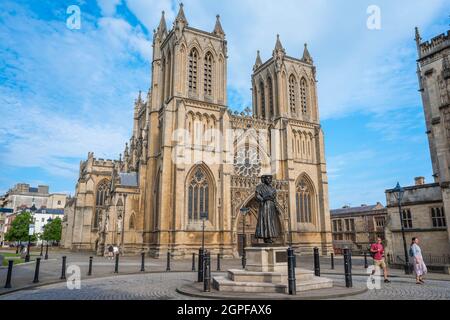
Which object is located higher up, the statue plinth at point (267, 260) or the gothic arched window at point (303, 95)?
the gothic arched window at point (303, 95)

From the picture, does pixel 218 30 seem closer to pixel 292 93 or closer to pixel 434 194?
pixel 292 93

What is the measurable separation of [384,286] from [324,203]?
3030 cm

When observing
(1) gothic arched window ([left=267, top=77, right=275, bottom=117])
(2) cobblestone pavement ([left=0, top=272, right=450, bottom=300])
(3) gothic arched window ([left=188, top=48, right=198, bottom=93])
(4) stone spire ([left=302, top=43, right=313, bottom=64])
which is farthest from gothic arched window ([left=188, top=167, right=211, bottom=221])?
(4) stone spire ([left=302, top=43, right=313, bottom=64])

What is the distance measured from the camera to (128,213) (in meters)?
36.0

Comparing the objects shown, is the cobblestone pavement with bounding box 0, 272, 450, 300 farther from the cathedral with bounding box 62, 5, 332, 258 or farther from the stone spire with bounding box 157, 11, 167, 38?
the stone spire with bounding box 157, 11, 167, 38

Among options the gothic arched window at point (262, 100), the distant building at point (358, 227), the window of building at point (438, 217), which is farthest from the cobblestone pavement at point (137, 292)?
the distant building at point (358, 227)

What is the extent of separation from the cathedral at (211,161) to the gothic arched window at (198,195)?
105 millimetres

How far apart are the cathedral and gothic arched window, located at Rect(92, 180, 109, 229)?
3.07 m

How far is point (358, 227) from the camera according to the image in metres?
61.2

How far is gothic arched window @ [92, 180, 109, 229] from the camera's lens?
167 ft

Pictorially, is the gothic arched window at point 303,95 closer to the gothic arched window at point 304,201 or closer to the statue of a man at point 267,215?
the gothic arched window at point 304,201

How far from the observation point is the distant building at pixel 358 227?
58000 millimetres

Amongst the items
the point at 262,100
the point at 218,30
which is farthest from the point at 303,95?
the point at 218,30
